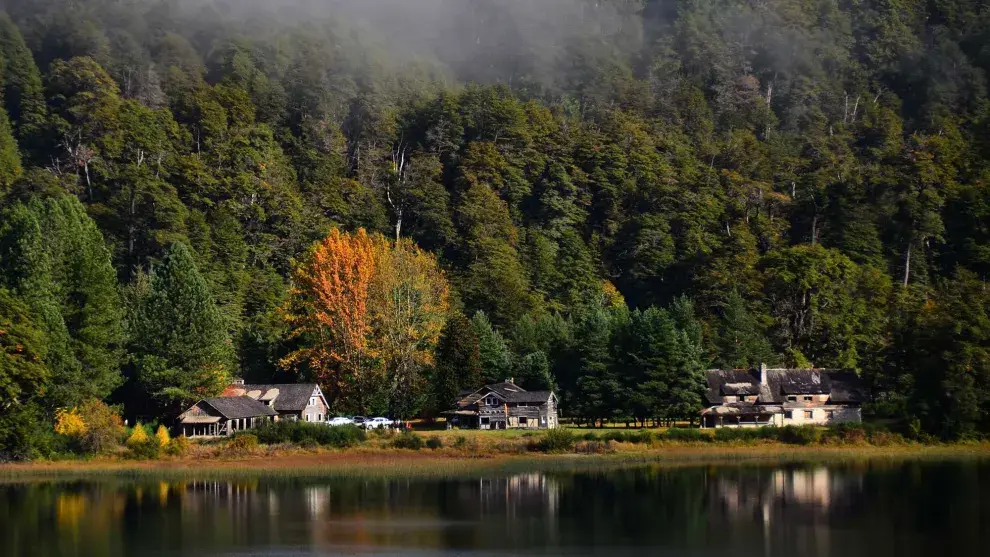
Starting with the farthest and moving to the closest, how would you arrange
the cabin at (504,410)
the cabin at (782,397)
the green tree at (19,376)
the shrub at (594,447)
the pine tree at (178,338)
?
the cabin at (782,397)
the cabin at (504,410)
the pine tree at (178,338)
the shrub at (594,447)
the green tree at (19,376)

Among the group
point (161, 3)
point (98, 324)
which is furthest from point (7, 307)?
point (161, 3)

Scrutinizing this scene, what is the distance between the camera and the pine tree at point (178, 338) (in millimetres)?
98375

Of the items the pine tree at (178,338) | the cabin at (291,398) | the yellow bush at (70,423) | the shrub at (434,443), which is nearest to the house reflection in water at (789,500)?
the shrub at (434,443)

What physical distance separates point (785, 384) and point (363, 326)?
38799mm

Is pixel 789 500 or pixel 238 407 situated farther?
pixel 238 407

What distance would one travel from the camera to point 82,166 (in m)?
150

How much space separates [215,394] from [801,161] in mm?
108206

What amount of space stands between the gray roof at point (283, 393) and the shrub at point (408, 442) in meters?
15.9

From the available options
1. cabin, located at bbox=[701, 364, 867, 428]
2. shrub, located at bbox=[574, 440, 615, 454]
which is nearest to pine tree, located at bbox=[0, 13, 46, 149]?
cabin, located at bbox=[701, 364, 867, 428]

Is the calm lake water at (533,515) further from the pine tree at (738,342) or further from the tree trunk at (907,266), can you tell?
the tree trunk at (907,266)

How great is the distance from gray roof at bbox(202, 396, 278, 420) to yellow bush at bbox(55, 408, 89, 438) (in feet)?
34.9

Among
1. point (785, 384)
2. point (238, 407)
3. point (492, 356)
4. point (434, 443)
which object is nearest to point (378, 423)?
point (238, 407)

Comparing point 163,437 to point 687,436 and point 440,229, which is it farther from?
point 440,229

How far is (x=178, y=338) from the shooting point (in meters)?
98.7
